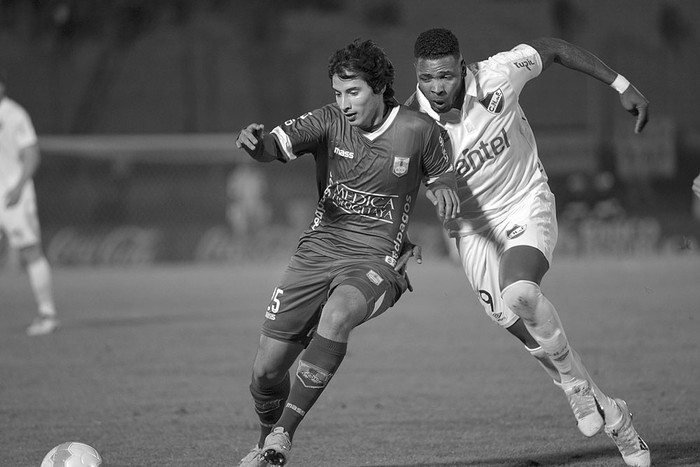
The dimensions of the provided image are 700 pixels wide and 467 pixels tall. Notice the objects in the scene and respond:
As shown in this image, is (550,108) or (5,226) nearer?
(5,226)

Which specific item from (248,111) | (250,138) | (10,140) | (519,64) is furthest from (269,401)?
(248,111)

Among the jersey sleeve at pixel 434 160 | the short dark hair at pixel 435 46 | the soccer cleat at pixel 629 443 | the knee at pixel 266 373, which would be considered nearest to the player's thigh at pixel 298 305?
the knee at pixel 266 373

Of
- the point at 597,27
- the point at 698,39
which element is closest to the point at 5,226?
the point at 597,27

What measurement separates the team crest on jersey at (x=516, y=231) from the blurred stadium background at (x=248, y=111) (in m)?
13.7

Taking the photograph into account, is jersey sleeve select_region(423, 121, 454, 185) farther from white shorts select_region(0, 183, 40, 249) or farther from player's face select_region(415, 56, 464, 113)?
white shorts select_region(0, 183, 40, 249)

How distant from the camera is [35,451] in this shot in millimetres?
5402

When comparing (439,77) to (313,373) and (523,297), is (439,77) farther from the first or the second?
(313,373)

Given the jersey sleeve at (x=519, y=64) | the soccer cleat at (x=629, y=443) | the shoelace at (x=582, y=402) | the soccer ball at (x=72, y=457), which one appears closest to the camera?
the soccer ball at (x=72, y=457)

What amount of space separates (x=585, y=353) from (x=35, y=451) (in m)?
4.85

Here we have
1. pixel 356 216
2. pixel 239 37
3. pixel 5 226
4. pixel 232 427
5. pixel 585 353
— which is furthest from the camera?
pixel 239 37

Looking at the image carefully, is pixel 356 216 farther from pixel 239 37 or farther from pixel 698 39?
pixel 698 39

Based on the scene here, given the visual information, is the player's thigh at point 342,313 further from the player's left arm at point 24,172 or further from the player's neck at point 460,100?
the player's left arm at point 24,172

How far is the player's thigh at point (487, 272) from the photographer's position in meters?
5.69

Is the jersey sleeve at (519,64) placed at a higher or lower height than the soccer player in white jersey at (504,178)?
higher
